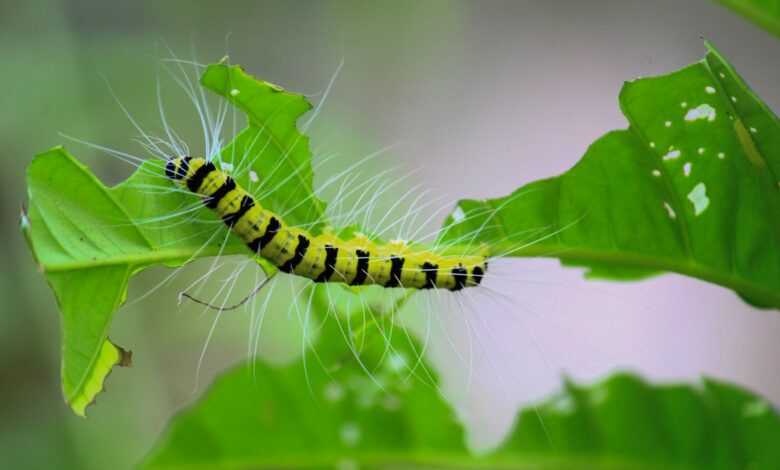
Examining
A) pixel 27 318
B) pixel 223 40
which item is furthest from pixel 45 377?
pixel 223 40

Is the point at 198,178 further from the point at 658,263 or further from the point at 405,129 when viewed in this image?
the point at 405,129

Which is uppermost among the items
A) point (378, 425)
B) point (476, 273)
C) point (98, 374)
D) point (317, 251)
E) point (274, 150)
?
point (274, 150)

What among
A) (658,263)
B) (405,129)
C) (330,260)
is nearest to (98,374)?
(330,260)

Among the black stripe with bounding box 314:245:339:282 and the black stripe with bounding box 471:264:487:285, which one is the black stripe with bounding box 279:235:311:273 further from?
the black stripe with bounding box 471:264:487:285

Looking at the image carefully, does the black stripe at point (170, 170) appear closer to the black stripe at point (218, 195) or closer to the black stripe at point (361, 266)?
the black stripe at point (218, 195)

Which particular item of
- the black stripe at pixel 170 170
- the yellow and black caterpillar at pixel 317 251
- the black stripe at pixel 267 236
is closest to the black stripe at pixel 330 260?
the yellow and black caterpillar at pixel 317 251

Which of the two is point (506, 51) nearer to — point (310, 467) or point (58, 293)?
point (310, 467)

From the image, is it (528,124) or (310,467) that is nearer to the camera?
(310,467)
